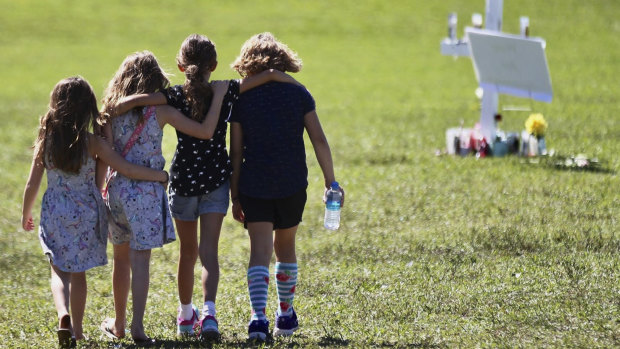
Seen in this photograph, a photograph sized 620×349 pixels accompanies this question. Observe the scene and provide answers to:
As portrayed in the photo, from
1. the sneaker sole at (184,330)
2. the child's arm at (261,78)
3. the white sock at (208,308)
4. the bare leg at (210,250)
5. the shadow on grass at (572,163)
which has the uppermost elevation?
the child's arm at (261,78)

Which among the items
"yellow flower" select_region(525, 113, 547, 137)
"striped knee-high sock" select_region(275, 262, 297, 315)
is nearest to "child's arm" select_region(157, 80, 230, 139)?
"striped knee-high sock" select_region(275, 262, 297, 315)

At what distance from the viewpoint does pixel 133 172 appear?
5.71 meters

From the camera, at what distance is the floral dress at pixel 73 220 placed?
5.77 metres

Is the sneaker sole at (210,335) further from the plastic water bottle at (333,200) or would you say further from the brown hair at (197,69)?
the brown hair at (197,69)

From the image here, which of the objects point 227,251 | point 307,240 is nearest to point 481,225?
point 307,240

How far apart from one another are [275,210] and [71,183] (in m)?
1.17

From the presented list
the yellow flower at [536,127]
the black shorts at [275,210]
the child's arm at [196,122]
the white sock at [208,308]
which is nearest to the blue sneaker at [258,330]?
the white sock at [208,308]

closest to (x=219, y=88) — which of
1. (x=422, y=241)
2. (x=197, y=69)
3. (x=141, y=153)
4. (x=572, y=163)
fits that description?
(x=197, y=69)

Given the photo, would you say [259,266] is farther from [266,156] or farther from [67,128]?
[67,128]

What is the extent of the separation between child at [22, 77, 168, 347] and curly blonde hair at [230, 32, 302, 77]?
79 cm

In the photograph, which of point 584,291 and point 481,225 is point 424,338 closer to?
point 584,291

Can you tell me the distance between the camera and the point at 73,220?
5758 mm

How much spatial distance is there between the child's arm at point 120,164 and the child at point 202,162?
0.16 metres

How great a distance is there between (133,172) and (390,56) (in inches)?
939
